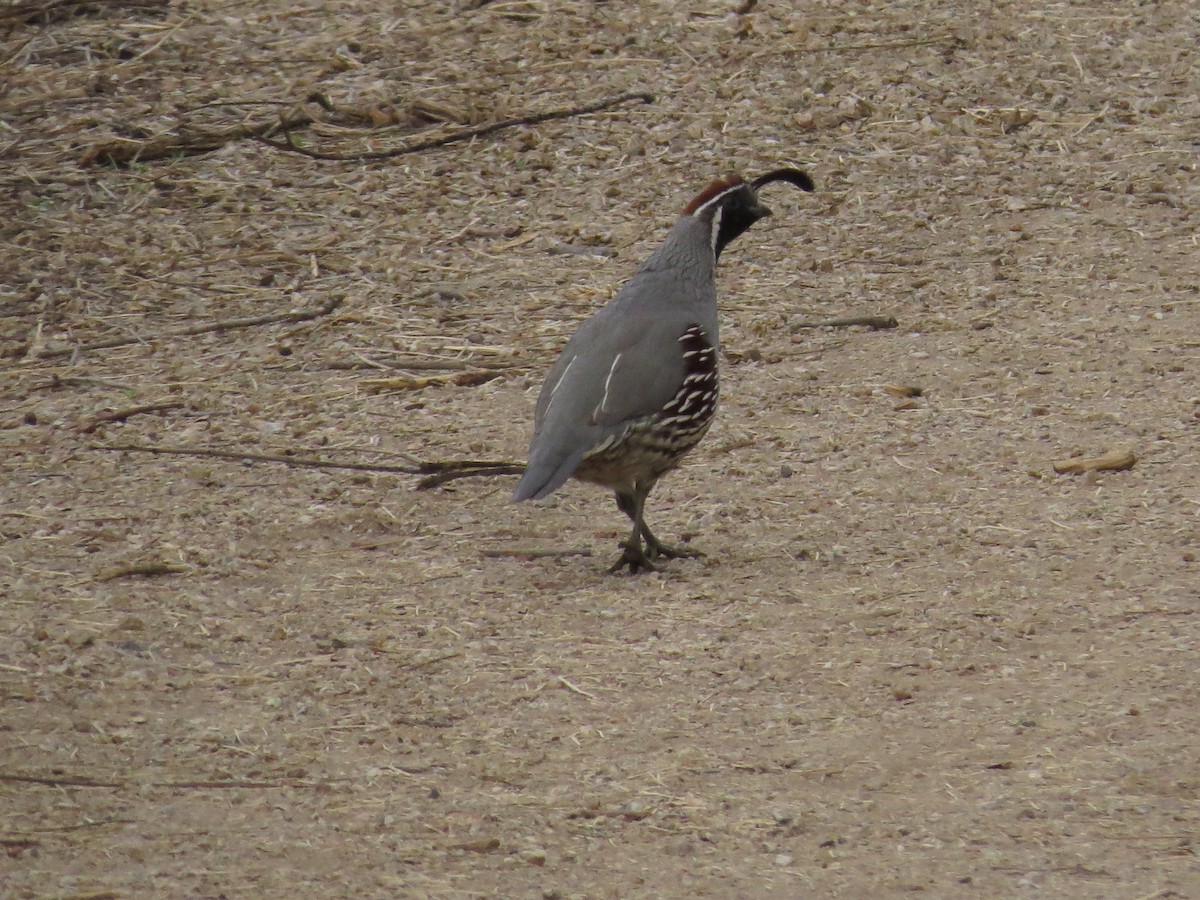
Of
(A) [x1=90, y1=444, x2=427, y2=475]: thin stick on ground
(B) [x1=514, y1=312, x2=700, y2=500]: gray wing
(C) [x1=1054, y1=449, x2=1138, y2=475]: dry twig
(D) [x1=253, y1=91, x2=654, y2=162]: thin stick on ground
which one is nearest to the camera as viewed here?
(B) [x1=514, y1=312, x2=700, y2=500]: gray wing

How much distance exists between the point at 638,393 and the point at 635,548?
0.43 m

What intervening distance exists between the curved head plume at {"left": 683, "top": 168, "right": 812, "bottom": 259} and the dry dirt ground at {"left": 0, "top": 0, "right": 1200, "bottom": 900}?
71 cm

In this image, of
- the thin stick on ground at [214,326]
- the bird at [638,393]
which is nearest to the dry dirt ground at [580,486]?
the thin stick on ground at [214,326]

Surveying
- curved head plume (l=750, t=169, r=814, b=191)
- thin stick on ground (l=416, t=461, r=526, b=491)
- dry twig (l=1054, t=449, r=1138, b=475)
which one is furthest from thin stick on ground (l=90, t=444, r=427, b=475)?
dry twig (l=1054, t=449, r=1138, b=475)

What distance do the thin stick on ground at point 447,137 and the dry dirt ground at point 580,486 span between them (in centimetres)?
3

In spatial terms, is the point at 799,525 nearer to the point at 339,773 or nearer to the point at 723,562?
the point at 723,562

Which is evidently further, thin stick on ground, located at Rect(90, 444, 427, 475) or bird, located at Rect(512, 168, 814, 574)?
thin stick on ground, located at Rect(90, 444, 427, 475)

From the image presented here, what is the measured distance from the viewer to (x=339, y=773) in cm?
385

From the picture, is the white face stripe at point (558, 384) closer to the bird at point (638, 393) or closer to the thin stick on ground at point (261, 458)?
the bird at point (638, 393)

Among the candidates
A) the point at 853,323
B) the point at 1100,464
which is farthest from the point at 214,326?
the point at 1100,464

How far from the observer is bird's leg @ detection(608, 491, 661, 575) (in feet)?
16.2

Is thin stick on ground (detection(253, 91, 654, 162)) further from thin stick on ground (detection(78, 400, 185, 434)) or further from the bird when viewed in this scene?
the bird

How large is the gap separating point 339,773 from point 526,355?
2913 mm

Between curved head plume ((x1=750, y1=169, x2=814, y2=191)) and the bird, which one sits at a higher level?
curved head plume ((x1=750, y1=169, x2=814, y2=191))
